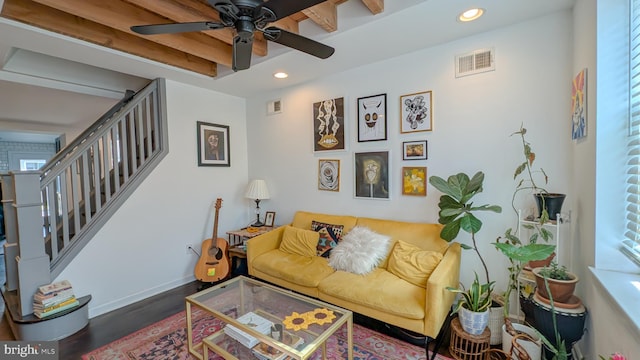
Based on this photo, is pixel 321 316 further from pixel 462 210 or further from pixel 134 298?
pixel 134 298

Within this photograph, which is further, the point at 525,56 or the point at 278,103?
the point at 278,103

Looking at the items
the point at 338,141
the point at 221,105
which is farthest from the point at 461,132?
the point at 221,105

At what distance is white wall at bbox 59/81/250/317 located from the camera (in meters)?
2.71

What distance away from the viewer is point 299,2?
1309mm

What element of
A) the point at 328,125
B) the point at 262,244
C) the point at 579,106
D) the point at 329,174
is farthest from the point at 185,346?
the point at 579,106

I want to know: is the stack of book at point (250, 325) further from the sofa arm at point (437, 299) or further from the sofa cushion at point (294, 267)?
the sofa arm at point (437, 299)

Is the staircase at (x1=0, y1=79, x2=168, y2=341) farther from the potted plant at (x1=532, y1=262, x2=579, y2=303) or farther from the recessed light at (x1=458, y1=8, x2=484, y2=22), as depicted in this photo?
the potted plant at (x1=532, y1=262, x2=579, y2=303)

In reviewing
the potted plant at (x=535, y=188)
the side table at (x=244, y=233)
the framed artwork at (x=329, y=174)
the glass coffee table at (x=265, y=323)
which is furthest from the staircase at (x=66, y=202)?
the potted plant at (x=535, y=188)

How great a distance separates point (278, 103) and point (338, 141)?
112 cm

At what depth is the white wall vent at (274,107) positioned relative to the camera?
3.70 m

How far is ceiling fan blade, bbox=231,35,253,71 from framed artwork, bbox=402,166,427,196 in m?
1.78

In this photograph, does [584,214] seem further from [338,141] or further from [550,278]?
[338,141]

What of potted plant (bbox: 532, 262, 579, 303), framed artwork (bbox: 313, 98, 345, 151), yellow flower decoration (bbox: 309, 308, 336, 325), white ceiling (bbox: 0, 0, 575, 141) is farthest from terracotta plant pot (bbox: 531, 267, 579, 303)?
framed artwork (bbox: 313, 98, 345, 151)

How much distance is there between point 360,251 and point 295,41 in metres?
1.81
